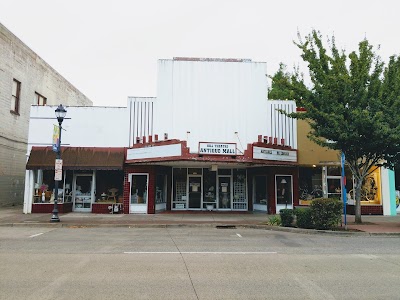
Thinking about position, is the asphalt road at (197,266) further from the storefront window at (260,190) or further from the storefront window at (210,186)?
the storefront window at (210,186)

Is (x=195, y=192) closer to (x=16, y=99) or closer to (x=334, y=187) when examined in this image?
(x=334, y=187)

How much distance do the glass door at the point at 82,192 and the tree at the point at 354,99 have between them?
12.5 metres

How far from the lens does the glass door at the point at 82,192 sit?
21281mm

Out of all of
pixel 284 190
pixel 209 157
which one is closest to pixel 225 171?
pixel 284 190

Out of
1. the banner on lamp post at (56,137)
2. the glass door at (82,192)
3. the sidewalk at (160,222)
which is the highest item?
the banner on lamp post at (56,137)

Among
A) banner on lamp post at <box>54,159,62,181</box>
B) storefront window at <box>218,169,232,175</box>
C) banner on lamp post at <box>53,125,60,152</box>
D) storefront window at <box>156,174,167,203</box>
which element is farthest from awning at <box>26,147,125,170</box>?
storefront window at <box>218,169,232,175</box>

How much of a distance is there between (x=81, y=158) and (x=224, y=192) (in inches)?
352

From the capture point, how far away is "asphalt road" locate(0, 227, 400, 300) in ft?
20.4

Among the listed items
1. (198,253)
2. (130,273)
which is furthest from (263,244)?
(130,273)

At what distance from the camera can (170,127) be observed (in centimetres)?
2042

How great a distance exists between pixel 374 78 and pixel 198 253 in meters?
11.3

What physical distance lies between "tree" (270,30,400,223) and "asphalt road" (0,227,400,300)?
4.30m

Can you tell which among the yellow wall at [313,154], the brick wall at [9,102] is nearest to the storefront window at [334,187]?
the yellow wall at [313,154]

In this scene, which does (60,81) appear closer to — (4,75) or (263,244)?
(4,75)
